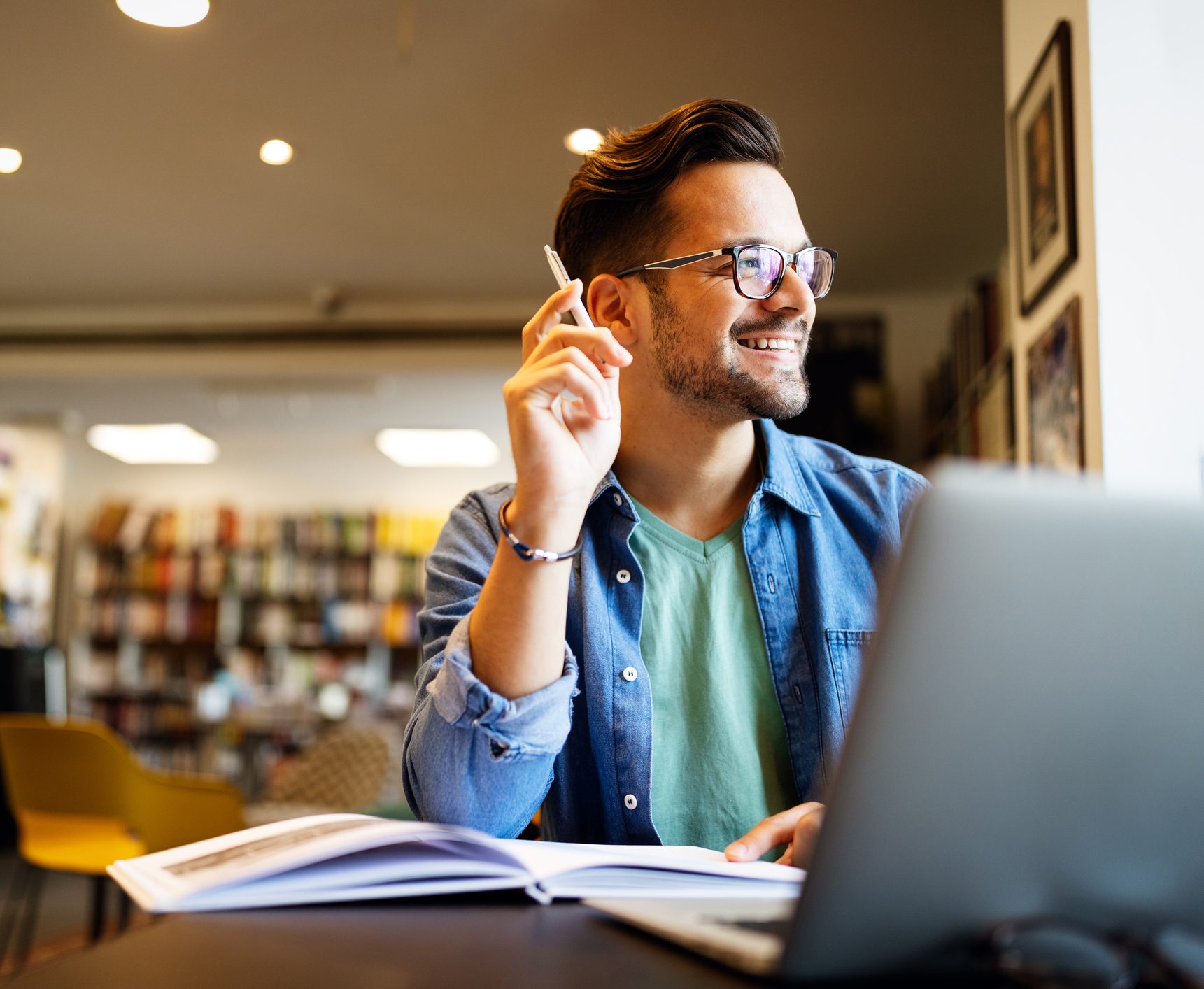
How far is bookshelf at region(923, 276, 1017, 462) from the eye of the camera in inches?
125

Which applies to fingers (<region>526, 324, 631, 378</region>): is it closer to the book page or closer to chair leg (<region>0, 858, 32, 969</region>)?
the book page

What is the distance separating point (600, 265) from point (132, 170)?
324cm

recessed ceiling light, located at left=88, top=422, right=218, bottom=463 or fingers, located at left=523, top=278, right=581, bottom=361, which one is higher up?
recessed ceiling light, located at left=88, top=422, right=218, bottom=463

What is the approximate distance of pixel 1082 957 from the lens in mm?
414

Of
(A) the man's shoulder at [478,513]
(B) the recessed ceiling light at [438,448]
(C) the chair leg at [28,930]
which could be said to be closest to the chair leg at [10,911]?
(C) the chair leg at [28,930]

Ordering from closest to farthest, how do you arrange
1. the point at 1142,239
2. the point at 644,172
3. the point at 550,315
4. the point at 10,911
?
1. the point at 550,315
2. the point at 644,172
3. the point at 1142,239
4. the point at 10,911

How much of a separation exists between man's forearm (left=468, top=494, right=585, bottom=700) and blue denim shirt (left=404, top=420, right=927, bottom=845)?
0.16 ft

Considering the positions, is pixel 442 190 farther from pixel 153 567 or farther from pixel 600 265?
pixel 153 567

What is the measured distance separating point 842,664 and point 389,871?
27.1 inches

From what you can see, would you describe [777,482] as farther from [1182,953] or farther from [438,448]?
[438,448]

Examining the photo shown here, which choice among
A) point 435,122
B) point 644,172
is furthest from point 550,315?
point 435,122

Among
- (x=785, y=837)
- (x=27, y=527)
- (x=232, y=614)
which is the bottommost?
(x=785, y=837)

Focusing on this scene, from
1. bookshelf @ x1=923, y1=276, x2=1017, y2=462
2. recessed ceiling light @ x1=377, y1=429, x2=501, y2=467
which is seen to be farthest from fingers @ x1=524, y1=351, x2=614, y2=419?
recessed ceiling light @ x1=377, y1=429, x2=501, y2=467

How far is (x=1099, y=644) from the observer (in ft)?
1.34
